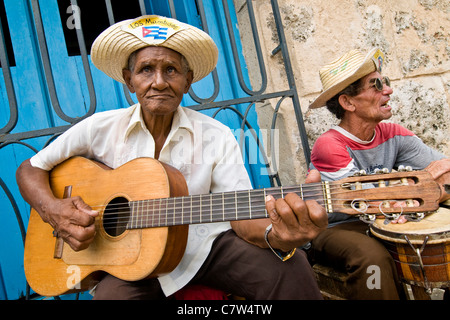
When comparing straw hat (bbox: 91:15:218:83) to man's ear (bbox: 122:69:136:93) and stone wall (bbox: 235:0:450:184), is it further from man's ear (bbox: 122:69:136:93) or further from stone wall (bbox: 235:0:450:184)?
stone wall (bbox: 235:0:450:184)

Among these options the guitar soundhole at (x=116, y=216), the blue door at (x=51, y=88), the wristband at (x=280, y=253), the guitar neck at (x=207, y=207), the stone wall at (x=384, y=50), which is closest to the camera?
the guitar neck at (x=207, y=207)

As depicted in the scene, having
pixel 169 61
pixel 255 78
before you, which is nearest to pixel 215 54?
pixel 169 61

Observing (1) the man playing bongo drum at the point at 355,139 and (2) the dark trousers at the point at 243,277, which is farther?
(1) the man playing bongo drum at the point at 355,139

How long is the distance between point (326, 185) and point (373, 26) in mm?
2235

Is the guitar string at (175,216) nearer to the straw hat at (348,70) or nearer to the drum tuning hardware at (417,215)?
the drum tuning hardware at (417,215)

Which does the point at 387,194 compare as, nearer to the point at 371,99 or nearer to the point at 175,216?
the point at 175,216

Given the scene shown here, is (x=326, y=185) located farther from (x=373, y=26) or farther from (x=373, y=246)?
(x=373, y=26)

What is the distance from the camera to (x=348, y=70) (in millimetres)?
2291

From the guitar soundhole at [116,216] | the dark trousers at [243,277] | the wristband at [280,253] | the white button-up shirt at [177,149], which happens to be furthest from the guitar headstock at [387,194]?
the guitar soundhole at [116,216]

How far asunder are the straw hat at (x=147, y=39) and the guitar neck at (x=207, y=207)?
2.95 feet

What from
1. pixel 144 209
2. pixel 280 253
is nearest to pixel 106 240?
pixel 144 209

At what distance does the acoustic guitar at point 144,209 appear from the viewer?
43.7 inches

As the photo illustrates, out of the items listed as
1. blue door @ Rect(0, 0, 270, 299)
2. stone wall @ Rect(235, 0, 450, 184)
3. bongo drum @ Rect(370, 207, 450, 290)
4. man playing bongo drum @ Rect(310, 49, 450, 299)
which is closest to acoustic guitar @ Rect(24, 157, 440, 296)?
bongo drum @ Rect(370, 207, 450, 290)
